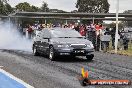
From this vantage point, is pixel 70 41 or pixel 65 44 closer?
pixel 65 44

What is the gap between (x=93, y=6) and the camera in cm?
12938

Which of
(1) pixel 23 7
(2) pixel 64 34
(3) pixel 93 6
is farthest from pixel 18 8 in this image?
(2) pixel 64 34

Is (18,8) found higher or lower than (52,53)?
higher

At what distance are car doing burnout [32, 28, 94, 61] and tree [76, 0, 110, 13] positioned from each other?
107832mm

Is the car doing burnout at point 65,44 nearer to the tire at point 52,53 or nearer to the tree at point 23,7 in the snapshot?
the tire at point 52,53

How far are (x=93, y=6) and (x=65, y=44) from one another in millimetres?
111711

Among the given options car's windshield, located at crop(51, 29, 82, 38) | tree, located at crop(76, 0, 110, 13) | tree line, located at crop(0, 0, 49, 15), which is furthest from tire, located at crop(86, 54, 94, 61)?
tree, located at crop(76, 0, 110, 13)

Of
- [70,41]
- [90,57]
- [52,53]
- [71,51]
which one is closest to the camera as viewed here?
[71,51]

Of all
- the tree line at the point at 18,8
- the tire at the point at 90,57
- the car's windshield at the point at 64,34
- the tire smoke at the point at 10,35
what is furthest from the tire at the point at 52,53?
the tree line at the point at 18,8

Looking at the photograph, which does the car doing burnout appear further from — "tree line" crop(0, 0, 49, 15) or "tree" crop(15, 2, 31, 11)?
"tree" crop(15, 2, 31, 11)

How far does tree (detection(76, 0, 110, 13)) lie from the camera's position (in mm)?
127938

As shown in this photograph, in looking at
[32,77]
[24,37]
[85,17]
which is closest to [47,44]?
[32,77]

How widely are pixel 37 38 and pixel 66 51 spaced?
4.05 meters

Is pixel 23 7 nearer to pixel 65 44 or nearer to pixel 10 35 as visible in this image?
pixel 10 35
